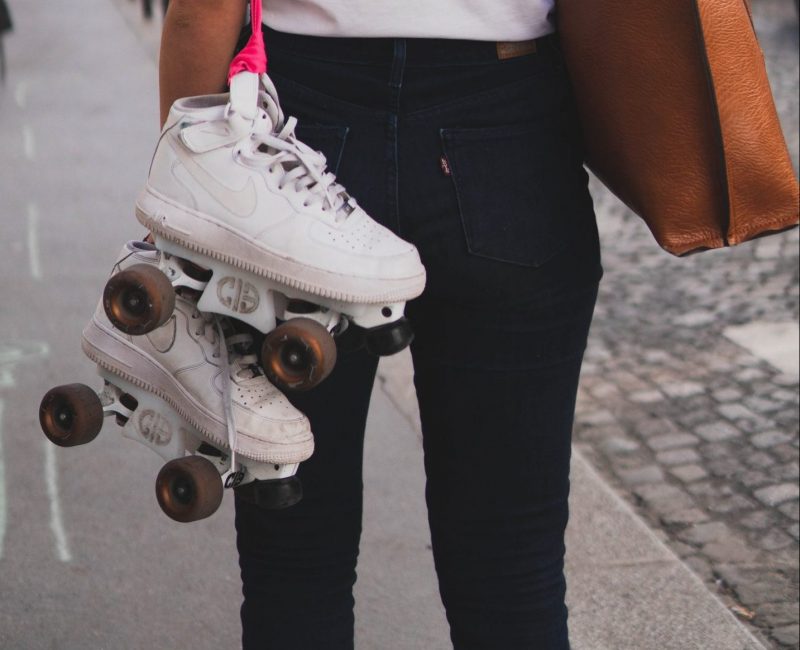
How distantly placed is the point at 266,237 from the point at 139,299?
0.53 feet

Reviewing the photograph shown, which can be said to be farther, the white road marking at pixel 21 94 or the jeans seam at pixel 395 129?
the white road marking at pixel 21 94

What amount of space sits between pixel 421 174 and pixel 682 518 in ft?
8.13

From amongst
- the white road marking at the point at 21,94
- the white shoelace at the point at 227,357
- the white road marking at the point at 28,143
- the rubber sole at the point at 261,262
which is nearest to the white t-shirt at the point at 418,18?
the rubber sole at the point at 261,262

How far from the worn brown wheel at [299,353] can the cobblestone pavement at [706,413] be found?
2056 millimetres

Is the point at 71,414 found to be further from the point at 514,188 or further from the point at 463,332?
the point at 514,188

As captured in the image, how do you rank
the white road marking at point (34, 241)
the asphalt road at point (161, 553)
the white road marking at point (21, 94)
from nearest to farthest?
the asphalt road at point (161, 553) → the white road marking at point (34, 241) → the white road marking at point (21, 94)

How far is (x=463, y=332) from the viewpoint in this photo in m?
1.65

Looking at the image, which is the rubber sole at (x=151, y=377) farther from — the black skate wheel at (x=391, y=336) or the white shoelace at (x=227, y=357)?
the black skate wheel at (x=391, y=336)

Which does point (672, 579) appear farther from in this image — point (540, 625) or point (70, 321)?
point (70, 321)

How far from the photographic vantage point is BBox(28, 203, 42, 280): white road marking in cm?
580

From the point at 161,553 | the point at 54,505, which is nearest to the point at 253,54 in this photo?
the point at 161,553

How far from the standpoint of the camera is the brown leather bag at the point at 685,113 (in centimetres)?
154

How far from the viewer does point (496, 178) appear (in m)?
1.59

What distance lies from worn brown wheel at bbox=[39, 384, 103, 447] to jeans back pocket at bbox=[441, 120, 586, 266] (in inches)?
20.3
